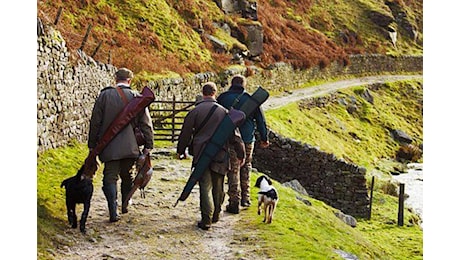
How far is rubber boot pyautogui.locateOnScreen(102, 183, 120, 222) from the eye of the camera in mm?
8609

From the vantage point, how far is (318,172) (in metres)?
19.3

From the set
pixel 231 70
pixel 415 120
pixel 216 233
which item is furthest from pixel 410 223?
pixel 415 120

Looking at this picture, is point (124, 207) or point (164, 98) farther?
point (164, 98)

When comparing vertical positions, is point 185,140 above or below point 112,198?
above

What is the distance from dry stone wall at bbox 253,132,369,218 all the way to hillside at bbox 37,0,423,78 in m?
4.92

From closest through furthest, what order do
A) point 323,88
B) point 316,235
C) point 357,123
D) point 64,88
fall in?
1. point 316,235
2. point 64,88
3. point 357,123
4. point 323,88

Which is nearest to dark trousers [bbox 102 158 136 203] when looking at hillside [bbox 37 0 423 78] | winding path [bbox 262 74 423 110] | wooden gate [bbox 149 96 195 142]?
hillside [bbox 37 0 423 78]

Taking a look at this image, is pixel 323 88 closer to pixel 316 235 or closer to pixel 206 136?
pixel 316 235

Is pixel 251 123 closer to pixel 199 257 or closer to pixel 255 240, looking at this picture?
pixel 255 240

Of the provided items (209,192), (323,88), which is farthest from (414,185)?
(209,192)

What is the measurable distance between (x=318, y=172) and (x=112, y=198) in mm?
11422

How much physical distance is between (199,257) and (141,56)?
15.1 meters

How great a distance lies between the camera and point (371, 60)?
46406 mm

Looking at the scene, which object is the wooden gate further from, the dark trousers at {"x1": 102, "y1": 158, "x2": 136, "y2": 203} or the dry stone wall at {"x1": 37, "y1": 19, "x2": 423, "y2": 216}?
the dark trousers at {"x1": 102, "y1": 158, "x2": 136, "y2": 203}
